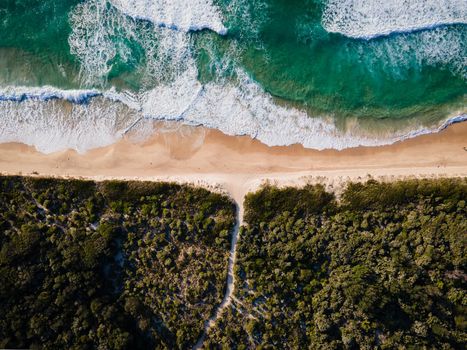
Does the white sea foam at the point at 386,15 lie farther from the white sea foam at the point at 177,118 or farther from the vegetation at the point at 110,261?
the vegetation at the point at 110,261

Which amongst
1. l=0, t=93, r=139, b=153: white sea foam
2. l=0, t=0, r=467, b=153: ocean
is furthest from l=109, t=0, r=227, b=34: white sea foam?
l=0, t=93, r=139, b=153: white sea foam

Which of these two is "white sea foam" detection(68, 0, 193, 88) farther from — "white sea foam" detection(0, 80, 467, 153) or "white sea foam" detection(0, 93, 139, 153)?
A: "white sea foam" detection(0, 93, 139, 153)

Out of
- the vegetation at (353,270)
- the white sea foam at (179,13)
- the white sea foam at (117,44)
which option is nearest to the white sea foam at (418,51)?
the vegetation at (353,270)

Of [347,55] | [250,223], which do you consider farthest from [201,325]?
[347,55]

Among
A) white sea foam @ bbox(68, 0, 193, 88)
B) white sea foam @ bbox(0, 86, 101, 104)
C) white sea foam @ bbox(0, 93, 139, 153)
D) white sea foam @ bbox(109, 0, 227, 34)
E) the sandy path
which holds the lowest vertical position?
the sandy path

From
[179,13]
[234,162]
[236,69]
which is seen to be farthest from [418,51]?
[179,13]
